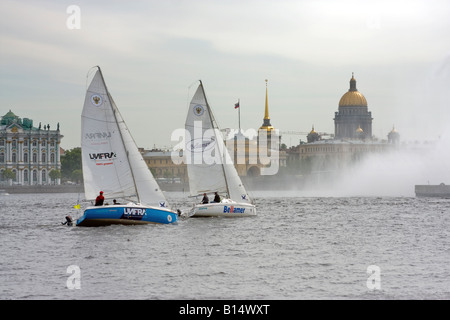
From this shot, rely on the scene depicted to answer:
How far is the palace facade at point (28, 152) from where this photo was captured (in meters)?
138

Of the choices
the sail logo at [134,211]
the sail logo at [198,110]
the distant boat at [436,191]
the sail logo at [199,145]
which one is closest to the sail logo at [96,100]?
the sail logo at [134,211]

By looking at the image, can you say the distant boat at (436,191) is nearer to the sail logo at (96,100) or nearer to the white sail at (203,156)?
the white sail at (203,156)

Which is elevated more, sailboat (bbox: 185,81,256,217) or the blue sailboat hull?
sailboat (bbox: 185,81,256,217)

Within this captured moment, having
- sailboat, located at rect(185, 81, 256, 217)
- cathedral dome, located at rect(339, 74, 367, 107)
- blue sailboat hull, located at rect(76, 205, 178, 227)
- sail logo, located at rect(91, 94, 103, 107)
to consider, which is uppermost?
cathedral dome, located at rect(339, 74, 367, 107)

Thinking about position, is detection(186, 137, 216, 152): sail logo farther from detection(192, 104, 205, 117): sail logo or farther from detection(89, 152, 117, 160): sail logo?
detection(89, 152, 117, 160): sail logo

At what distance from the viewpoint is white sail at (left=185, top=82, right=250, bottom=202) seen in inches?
1625

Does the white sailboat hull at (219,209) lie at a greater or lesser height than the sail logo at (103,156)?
lesser

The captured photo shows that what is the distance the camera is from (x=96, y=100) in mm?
35094

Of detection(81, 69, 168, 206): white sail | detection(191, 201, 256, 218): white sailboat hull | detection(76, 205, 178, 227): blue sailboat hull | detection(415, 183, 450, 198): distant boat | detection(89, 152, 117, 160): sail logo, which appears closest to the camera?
detection(76, 205, 178, 227): blue sailboat hull

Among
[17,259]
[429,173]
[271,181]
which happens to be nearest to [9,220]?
[17,259]

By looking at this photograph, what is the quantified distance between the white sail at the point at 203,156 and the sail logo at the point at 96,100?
6899 mm

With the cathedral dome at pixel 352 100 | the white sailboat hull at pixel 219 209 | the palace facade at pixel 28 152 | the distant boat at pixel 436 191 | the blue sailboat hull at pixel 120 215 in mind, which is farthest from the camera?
the cathedral dome at pixel 352 100

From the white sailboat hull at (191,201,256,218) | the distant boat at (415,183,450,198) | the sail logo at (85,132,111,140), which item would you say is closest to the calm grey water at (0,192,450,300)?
the white sailboat hull at (191,201,256,218)
